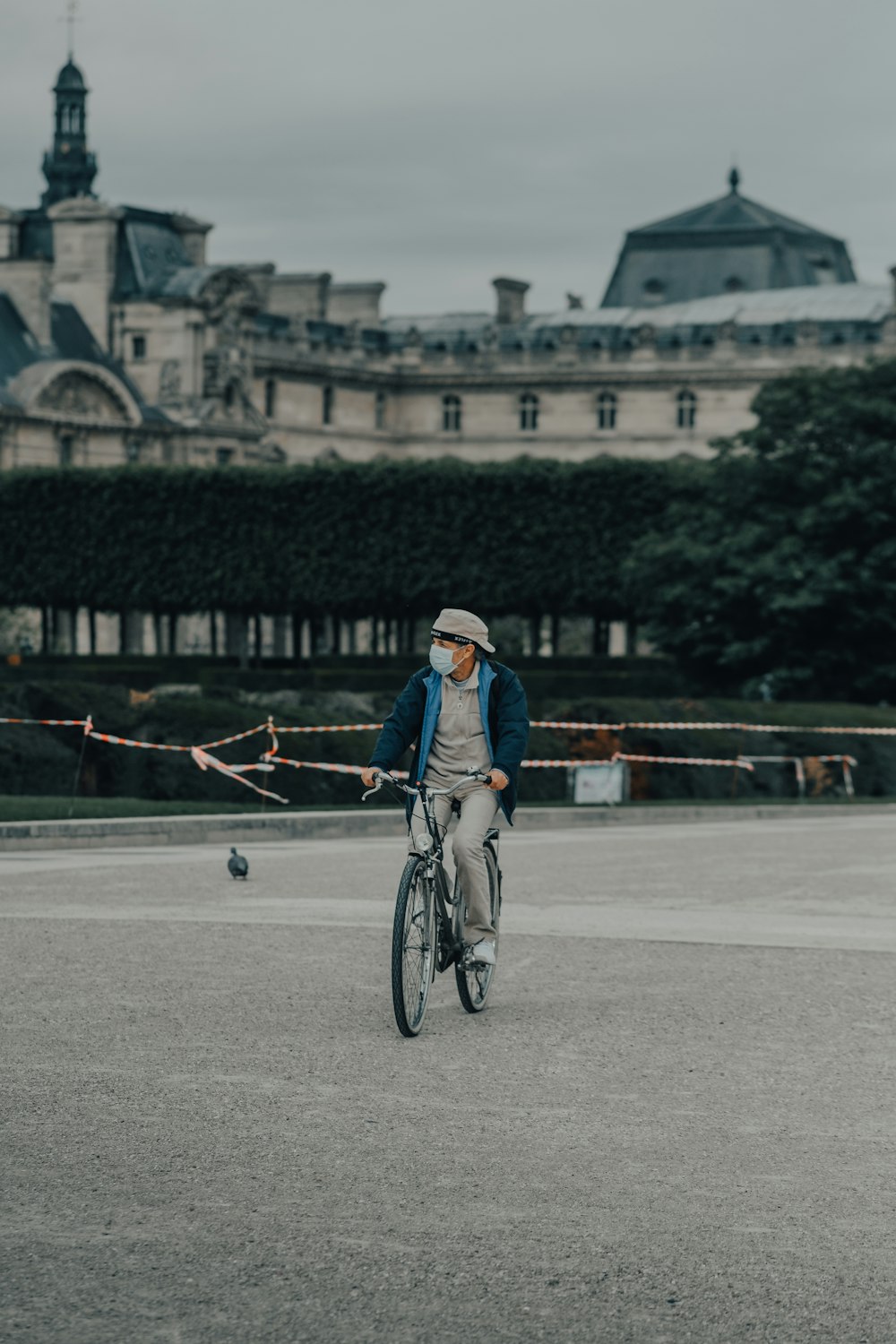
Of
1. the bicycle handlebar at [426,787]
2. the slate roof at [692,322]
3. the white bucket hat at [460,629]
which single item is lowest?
the bicycle handlebar at [426,787]

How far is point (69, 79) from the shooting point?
131000 mm

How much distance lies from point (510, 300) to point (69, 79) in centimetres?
2585

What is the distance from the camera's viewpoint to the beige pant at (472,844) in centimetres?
1187

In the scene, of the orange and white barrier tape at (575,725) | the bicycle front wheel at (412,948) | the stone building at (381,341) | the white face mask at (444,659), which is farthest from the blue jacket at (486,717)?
the stone building at (381,341)

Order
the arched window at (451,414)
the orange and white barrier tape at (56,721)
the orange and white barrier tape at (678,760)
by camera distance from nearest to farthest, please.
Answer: the orange and white barrier tape at (56,721) → the orange and white barrier tape at (678,760) → the arched window at (451,414)

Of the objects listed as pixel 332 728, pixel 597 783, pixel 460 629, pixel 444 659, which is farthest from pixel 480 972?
pixel 597 783

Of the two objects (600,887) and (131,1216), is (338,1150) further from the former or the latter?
(600,887)

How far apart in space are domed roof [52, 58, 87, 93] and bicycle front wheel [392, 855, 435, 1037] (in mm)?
124286

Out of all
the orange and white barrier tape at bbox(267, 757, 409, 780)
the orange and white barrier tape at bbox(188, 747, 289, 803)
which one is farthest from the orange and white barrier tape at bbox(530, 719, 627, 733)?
the orange and white barrier tape at bbox(188, 747, 289, 803)

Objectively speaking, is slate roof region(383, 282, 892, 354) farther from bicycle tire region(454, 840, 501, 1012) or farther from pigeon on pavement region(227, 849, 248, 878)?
bicycle tire region(454, 840, 501, 1012)

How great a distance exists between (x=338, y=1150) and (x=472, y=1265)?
158 centimetres

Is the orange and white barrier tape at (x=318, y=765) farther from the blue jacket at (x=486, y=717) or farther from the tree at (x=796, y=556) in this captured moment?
the tree at (x=796, y=556)

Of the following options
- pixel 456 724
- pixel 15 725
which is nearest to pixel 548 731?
pixel 15 725

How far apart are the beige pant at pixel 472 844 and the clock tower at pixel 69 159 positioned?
12467 centimetres
